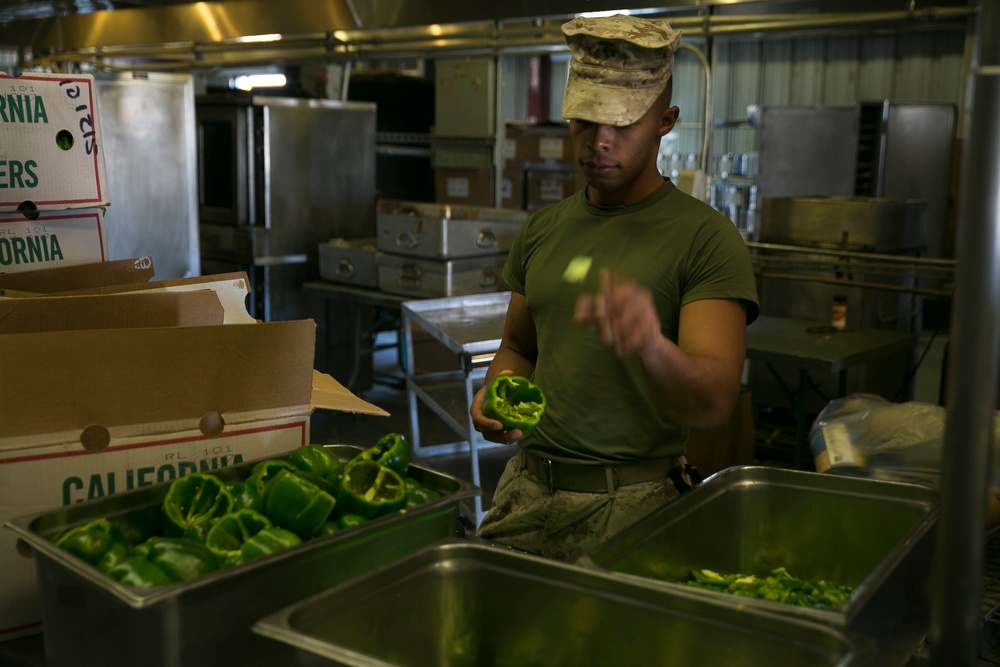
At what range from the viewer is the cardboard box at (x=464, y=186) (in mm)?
7012

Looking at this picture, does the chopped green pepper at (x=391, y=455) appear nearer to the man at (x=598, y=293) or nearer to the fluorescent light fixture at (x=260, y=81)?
the man at (x=598, y=293)

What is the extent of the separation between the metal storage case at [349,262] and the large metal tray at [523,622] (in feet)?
13.7

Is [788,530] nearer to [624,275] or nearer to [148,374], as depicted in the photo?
[624,275]

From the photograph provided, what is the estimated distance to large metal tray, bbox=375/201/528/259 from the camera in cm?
489

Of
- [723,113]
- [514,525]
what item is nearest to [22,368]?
[514,525]

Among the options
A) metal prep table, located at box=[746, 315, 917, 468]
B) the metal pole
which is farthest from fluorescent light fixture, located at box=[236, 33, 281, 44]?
the metal pole

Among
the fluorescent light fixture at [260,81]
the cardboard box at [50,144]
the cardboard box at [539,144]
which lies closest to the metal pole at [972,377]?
the cardboard box at [50,144]

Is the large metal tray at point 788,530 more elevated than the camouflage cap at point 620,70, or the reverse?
the camouflage cap at point 620,70

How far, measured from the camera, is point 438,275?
16.2 feet

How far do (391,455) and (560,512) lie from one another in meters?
0.50

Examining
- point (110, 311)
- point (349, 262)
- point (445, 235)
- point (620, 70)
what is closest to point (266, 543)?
point (110, 311)

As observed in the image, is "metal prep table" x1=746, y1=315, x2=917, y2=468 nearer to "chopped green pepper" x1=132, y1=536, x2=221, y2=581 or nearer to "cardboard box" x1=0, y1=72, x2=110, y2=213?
"cardboard box" x1=0, y1=72, x2=110, y2=213

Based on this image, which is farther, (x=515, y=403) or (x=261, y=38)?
(x=261, y=38)

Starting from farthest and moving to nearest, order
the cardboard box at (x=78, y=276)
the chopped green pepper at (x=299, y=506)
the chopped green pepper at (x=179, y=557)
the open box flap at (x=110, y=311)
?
the cardboard box at (x=78, y=276) → the open box flap at (x=110, y=311) → the chopped green pepper at (x=299, y=506) → the chopped green pepper at (x=179, y=557)
